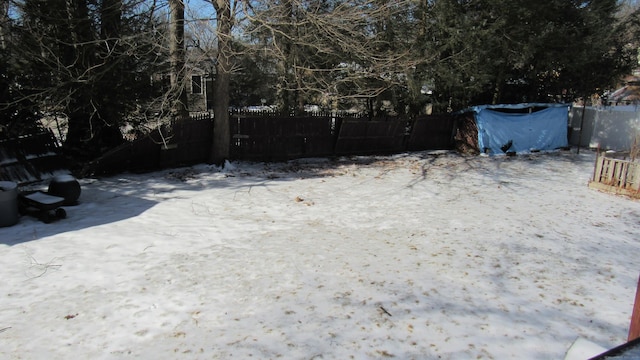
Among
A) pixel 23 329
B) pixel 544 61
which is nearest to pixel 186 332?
pixel 23 329

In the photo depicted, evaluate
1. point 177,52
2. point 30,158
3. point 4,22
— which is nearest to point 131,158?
point 30,158

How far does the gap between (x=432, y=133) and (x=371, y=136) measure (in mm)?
3016

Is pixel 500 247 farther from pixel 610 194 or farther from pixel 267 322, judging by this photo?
pixel 610 194

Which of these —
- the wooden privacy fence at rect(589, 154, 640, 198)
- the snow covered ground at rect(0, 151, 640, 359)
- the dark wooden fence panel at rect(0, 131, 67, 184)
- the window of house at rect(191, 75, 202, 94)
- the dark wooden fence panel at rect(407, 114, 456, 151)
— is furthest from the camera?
the dark wooden fence panel at rect(407, 114, 456, 151)

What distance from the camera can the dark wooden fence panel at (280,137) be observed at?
43.8 feet

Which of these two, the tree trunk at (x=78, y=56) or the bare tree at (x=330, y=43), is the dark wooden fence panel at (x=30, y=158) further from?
the bare tree at (x=330, y=43)

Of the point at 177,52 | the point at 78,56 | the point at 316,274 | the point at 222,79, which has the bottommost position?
the point at 316,274

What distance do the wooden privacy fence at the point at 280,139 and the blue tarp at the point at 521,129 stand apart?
1.60 meters

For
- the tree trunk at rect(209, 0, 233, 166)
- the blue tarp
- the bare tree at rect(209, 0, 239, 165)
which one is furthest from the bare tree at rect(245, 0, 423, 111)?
the blue tarp

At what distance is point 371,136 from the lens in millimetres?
15508

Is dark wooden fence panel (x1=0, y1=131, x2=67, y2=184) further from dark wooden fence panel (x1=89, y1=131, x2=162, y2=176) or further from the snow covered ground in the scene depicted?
the snow covered ground

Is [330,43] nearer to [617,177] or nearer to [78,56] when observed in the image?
[78,56]

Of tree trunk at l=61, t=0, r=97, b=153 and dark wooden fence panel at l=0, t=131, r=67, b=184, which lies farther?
tree trunk at l=61, t=0, r=97, b=153

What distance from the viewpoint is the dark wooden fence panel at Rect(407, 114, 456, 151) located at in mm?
16508
